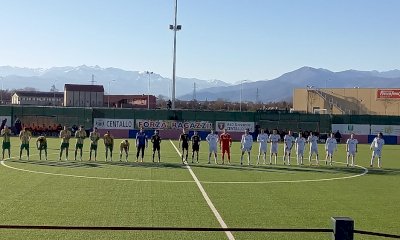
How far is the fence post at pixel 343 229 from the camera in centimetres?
602

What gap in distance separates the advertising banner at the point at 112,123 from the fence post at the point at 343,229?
170ft

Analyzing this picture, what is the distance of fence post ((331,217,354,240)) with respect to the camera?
19.8 ft

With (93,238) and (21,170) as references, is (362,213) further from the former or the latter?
(21,170)

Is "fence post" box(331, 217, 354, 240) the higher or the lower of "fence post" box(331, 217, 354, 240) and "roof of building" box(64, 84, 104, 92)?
the lower

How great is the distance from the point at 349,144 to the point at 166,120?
1165 inches

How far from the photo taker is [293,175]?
82.8 ft

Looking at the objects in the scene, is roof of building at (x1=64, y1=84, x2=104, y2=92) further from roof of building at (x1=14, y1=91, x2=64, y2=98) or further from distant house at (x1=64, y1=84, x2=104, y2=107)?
roof of building at (x1=14, y1=91, x2=64, y2=98)

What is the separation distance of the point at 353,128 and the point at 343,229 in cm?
5593

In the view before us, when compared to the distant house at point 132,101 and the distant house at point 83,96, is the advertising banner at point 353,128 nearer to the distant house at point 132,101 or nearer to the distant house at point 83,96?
the distant house at point 132,101

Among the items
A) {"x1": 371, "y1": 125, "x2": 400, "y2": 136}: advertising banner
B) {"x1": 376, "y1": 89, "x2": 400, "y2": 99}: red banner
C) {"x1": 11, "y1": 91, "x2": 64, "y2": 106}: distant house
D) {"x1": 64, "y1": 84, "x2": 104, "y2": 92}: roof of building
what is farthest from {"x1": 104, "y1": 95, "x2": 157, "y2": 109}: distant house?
{"x1": 371, "y1": 125, "x2": 400, "y2": 136}: advertising banner

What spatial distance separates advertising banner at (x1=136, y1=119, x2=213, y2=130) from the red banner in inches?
1722

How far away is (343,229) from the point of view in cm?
605

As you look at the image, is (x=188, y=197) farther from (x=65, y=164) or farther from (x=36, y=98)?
(x=36, y=98)

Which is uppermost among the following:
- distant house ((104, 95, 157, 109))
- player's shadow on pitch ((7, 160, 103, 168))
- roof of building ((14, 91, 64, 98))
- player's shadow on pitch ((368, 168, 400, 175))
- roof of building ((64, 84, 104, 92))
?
roof of building ((64, 84, 104, 92))
